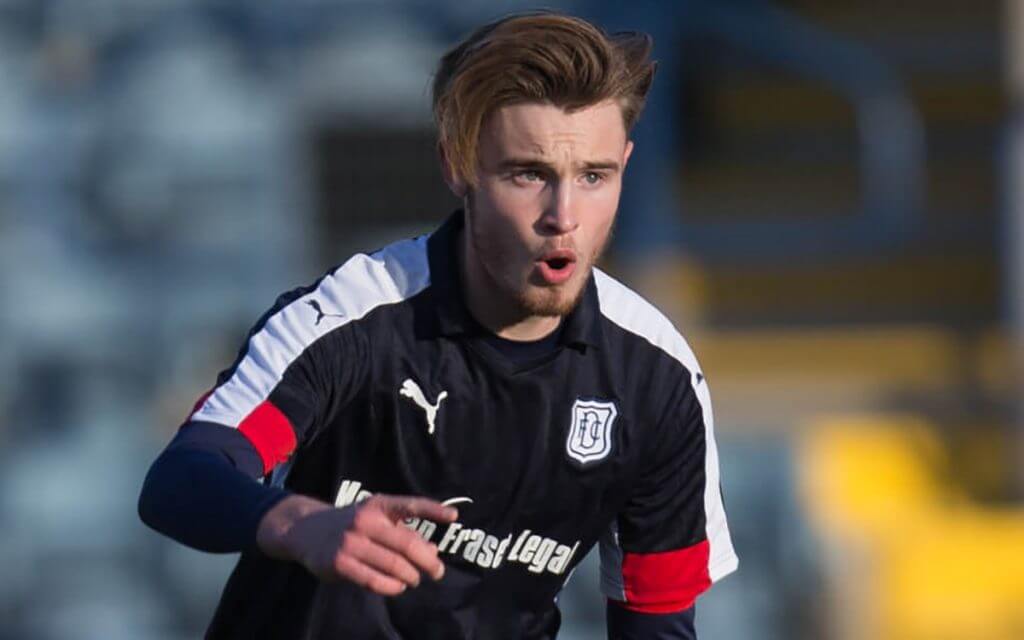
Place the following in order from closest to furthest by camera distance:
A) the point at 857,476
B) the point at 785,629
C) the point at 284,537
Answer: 1. the point at 284,537
2. the point at 785,629
3. the point at 857,476

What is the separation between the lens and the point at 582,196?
311 centimetres

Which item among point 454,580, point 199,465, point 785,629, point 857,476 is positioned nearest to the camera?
point 199,465

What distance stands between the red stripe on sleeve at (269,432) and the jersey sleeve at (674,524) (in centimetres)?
70

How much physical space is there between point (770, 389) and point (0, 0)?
174 inches

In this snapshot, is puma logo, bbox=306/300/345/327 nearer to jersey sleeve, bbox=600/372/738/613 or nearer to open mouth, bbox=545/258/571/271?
open mouth, bbox=545/258/571/271

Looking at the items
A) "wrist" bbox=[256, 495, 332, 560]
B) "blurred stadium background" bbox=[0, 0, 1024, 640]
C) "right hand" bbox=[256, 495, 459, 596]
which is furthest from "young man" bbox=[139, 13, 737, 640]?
"blurred stadium background" bbox=[0, 0, 1024, 640]

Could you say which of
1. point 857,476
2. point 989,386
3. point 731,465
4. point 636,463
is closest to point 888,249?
point 989,386

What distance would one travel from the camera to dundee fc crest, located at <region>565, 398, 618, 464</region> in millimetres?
3348

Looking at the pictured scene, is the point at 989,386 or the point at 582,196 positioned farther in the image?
the point at 989,386

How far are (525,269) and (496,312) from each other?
0.17m

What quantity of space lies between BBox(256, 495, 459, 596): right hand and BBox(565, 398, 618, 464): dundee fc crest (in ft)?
2.76

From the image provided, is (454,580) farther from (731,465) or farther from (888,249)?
(888,249)

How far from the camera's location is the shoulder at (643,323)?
3396 mm

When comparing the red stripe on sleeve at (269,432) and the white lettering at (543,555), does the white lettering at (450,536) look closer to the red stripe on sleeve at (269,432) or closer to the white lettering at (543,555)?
the white lettering at (543,555)
